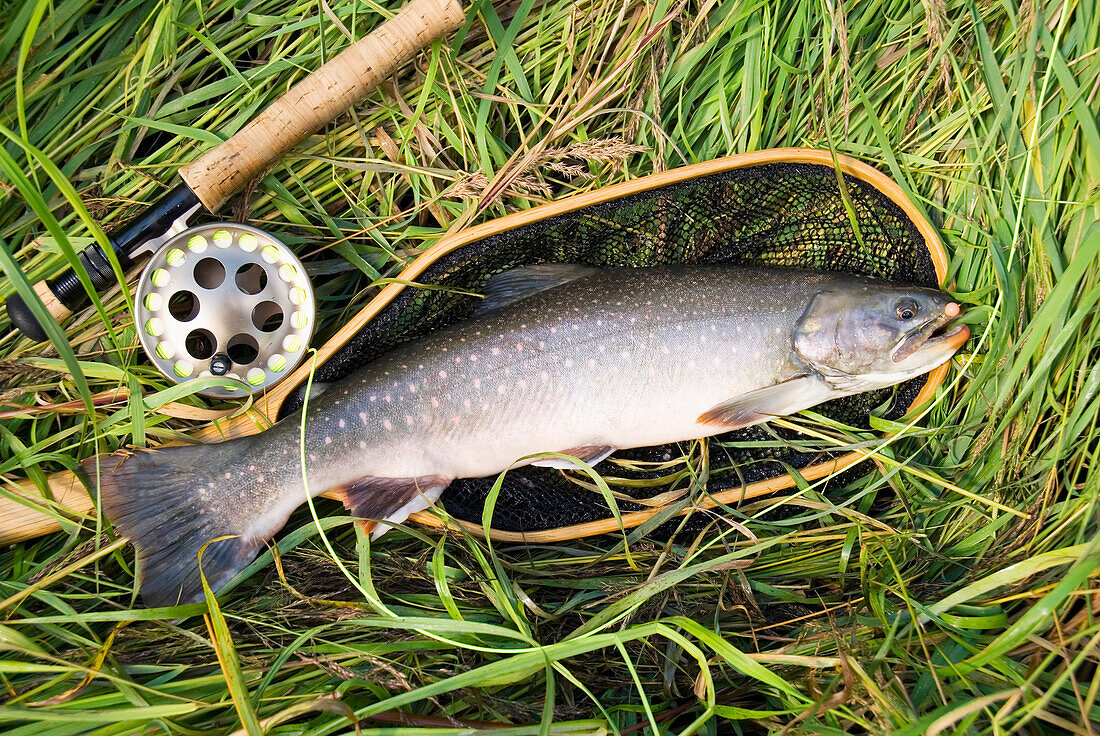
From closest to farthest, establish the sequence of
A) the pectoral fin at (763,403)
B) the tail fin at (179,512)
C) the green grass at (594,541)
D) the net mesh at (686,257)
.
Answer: the green grass at (594,541) → the tail fin at (179,512) → the pectoral fin at (763,403) → the net mesh at (686,257)

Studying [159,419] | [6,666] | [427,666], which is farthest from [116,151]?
[427,666]

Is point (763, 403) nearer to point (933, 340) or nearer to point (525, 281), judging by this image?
point (933, 340)

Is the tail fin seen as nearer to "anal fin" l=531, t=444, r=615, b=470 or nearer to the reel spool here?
the reel spool

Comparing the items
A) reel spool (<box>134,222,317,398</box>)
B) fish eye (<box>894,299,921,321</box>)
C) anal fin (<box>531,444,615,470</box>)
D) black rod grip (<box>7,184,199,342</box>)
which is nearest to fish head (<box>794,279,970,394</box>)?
fish eye (<box>894,299,921,321</box>)

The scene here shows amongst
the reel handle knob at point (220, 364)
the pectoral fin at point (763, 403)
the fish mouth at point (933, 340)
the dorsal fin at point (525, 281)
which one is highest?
the reel handle knob at point (220, 364)

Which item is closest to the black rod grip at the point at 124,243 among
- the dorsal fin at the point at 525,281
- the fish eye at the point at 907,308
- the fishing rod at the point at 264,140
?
the fishing rod at the point at 264,140

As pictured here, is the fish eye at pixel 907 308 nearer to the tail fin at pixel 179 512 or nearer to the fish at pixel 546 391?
the fish at pixel 546 391

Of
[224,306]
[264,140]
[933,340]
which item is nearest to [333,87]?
[264,140]
